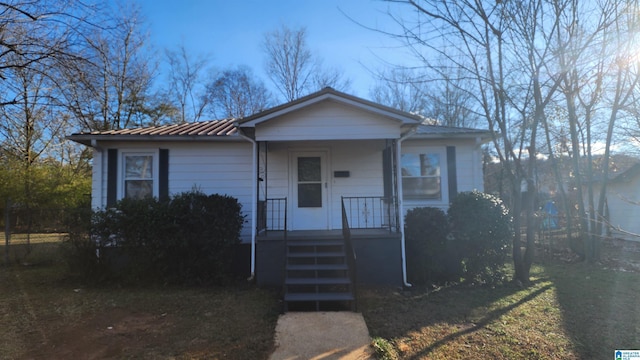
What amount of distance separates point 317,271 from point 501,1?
5727 mm

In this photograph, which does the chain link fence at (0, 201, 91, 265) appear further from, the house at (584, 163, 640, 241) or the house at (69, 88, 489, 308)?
the house at (584, 163, 640, 241)

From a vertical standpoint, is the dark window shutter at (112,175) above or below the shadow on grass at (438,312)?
above

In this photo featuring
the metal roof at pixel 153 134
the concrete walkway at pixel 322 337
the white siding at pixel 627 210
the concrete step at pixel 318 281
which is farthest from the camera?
the white siding at pixel 627 210

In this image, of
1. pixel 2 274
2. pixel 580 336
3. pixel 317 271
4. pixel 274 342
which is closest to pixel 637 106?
pixel 580 336

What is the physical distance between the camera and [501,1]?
627cm

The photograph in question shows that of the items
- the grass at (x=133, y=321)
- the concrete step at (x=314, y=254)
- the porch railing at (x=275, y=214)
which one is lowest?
the grass at (x=133, y=321)

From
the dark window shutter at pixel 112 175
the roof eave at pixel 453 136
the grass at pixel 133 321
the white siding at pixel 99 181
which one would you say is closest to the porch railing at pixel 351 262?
the grass at pixel 133 321

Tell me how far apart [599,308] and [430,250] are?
101 inches

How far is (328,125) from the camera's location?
6691 millimetres

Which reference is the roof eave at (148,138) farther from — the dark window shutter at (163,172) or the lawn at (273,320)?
the lawn at (273,320)

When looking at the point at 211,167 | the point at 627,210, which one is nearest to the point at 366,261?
the point at 211,167

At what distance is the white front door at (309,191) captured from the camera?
814 cm

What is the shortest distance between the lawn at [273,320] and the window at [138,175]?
2314 millimetres

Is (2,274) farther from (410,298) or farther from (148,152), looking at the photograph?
(410,298)
